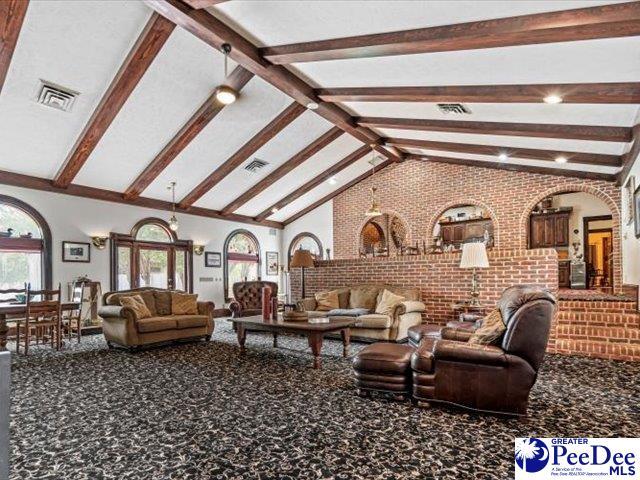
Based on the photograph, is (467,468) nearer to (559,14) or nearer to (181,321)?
(559,14)

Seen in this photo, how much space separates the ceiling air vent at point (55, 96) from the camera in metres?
4.83

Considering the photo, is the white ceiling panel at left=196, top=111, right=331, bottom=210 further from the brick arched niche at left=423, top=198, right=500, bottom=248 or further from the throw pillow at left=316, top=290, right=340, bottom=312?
the brick arched niche at left=423, top=198, right=500, bottom=248

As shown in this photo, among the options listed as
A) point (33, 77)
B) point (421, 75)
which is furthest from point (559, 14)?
point (33, 77)

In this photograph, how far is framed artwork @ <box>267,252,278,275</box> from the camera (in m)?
11.5

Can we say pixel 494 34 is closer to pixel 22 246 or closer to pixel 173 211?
pixel 173 211

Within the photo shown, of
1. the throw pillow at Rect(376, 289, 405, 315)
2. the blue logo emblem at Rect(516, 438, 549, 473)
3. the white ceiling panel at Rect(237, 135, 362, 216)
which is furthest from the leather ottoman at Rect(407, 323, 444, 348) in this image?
the white ceiling panel at Rect(237, 135, 362, 216)

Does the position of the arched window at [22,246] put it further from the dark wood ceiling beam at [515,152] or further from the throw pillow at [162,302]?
the dark wood ceiling beam at [515,152]

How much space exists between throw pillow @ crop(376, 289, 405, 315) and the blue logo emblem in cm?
404

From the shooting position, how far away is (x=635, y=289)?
5.56 m

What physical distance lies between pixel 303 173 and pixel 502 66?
579cm

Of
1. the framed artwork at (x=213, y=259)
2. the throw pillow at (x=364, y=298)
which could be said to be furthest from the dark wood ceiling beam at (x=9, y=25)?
the framed artwork at (x=213, y=259)

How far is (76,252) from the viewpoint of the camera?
7348 millimetres

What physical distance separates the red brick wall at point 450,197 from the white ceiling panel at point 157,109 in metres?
5.39

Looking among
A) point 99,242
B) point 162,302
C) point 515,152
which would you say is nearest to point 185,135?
point 162,302
